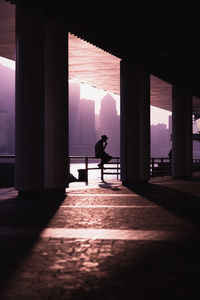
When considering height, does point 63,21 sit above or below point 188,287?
above

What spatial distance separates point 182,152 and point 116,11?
43.1ft

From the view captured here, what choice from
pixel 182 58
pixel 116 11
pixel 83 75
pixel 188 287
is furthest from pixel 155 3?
pixel 83 75

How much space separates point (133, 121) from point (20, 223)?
36.5 ft

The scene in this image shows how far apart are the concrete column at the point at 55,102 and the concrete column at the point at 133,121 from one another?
5.10 metres

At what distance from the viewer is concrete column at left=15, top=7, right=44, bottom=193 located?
12.1m

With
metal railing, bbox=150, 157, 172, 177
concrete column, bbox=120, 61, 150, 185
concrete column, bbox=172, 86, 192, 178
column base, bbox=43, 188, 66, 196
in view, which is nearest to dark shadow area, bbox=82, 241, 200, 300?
column base, bbox=43, 188, 66, 196

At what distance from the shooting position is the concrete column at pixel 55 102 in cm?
1316

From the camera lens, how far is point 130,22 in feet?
43.3

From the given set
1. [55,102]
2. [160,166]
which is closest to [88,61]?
[55,102]

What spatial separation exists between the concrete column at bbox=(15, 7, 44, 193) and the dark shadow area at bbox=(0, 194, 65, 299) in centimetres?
63

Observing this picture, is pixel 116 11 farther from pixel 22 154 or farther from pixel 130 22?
pixel 22 154

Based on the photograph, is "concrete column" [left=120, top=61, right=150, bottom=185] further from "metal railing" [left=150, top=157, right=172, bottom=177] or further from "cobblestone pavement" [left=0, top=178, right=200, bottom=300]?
"cobblestone pavement" [left=0, top=178, right=200, bottom=300]

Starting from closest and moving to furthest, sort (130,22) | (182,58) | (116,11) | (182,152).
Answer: (116,11) → (130,22) → (182,58) → (182,152)

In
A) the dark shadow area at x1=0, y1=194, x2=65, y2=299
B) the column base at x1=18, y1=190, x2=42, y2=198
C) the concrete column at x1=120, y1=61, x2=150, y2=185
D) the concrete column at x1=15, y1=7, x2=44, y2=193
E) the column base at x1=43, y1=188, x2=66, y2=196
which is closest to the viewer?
the dark shadow area at x1=0, y1=194, x2=65, y2=299
